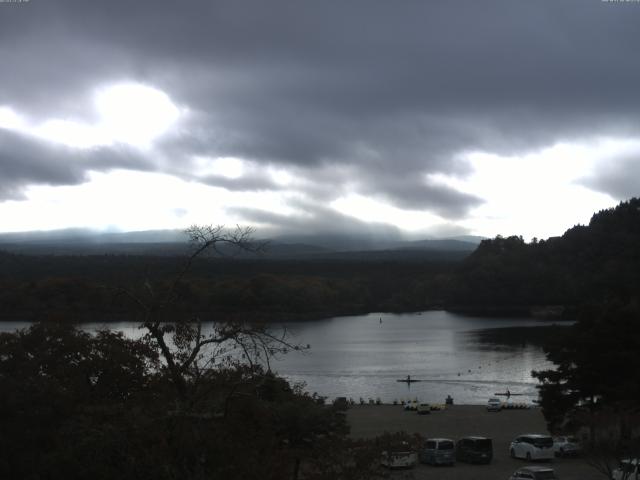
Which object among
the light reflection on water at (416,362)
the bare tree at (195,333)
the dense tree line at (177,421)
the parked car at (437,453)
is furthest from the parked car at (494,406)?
the bare tree at (195,333)

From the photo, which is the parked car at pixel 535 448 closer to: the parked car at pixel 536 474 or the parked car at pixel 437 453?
the parked car at pixel 437 453

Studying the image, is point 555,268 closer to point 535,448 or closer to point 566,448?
point 566,448

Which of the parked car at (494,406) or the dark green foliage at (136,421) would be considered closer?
the dark green foliage at (136,421)

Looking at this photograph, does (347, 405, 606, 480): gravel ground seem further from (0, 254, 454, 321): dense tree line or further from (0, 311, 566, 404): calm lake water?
(0, 254, 454, 321): dense tree line

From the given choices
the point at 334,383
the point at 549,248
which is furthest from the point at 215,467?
the point at 549,248

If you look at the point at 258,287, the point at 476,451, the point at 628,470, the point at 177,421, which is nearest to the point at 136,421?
the point at 177,421

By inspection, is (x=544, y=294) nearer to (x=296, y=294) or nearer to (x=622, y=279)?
(x=622, y=279)
